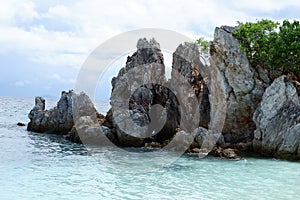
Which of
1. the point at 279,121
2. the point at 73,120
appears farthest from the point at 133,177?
the point at 73,120

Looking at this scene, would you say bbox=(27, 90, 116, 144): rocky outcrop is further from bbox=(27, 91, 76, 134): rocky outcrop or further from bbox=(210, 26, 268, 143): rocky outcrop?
bbox=(210, 26, 268, 143): rocky outcrop

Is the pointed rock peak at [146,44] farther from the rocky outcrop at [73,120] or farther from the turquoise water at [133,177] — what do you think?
the turquoise water at [133,177]

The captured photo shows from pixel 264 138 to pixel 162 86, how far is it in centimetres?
1509

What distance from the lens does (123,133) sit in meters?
35.9

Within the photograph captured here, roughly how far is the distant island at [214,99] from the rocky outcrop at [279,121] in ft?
0.24

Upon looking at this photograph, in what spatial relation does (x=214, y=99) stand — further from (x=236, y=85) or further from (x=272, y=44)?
(x=272, y=44)

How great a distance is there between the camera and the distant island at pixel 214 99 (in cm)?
3000

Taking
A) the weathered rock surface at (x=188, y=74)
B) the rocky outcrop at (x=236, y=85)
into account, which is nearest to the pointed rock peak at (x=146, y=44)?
the weathered rock surface at (x=188, y=74)

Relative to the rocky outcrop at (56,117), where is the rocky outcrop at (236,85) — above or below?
above

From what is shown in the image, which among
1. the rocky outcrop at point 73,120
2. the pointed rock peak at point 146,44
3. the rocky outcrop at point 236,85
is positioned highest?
the pointed rock peak at point 146,44

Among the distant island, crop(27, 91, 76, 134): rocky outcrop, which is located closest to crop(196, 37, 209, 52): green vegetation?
the distant island

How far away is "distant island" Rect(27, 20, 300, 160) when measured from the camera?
98.4ft

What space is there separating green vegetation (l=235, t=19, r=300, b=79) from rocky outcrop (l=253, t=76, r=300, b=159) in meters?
2.37

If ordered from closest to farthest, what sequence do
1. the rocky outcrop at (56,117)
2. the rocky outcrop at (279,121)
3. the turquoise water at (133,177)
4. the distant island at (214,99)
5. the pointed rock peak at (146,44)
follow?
1. the turquoise water at (133,177)
2. the rocky outcrop at (279,121)
3. the distant island at (214,99)
4. the pointed rock peak at (146,44)
5. the rocky outcrop at (56,117)
